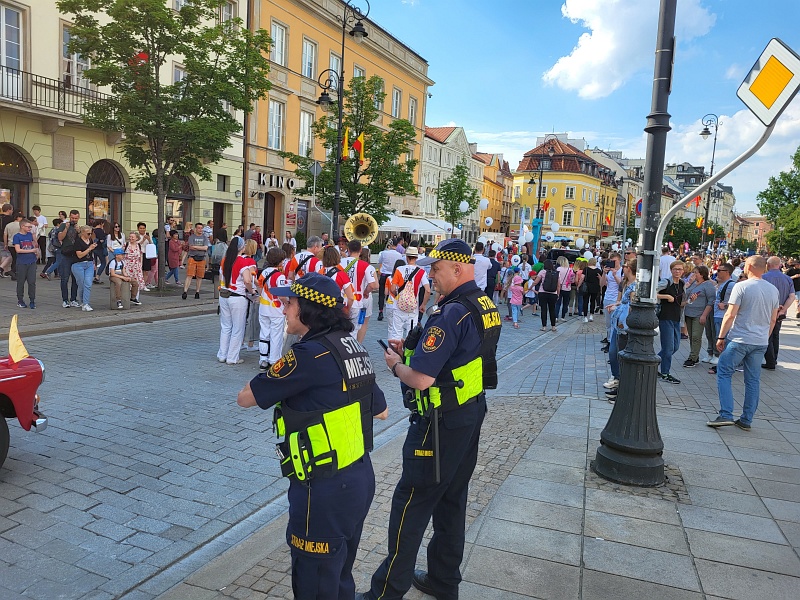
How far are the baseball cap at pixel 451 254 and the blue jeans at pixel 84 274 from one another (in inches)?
422

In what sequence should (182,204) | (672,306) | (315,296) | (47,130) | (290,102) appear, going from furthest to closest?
(290,102) < (182,204) < (47,130) < (672,306) < (315,296)

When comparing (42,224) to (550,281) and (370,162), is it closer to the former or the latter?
(370,162)

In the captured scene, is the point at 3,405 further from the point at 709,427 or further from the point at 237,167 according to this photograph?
the point at 237,167

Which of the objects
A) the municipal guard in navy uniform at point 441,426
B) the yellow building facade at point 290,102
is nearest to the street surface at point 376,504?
the municipal guard in navy uniform at point 441,426

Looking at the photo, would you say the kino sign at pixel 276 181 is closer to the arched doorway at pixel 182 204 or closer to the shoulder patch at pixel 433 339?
the arched doorway at pixel 182 204

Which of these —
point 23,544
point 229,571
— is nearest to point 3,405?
point 23,544

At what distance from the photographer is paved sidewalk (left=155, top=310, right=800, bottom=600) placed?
11.3 feet

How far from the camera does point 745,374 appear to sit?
6570 millimetres

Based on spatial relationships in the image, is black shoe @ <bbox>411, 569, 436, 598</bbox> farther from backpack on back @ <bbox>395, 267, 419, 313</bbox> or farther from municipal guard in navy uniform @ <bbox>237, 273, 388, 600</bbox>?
backpack on back @ <bbox>395, 267, 419, 313</bbox>

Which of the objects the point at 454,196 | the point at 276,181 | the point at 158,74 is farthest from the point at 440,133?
the point at 158,74

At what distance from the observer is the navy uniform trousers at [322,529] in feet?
8.32

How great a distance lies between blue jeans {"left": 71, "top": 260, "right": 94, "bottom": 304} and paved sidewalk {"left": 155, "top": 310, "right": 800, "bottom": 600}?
28.3ft

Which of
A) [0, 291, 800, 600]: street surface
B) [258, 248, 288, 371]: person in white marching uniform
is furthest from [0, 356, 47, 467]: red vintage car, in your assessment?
[258, 248, 288, 371]: person in white marching uniform

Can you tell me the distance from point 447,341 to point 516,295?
12229mm
